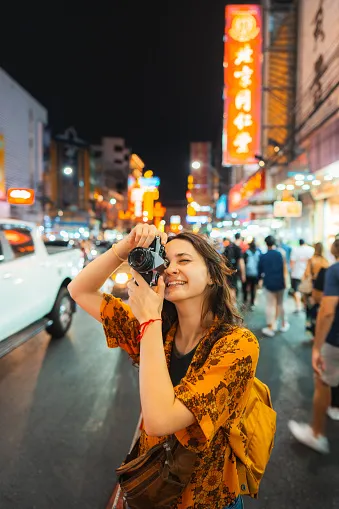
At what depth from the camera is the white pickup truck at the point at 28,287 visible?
510 cm

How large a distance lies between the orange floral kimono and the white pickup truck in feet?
12.2

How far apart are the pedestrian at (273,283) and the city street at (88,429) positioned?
1.08m

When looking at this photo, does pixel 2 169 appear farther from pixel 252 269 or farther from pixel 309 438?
pixel 309 438

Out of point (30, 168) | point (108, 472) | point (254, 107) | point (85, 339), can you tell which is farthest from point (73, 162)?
point (108, 472)

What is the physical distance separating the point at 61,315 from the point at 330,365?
4.99 metres

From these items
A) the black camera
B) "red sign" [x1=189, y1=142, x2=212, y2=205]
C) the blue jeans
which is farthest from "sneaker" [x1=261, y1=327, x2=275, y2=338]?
"red sign" [x1=189, y1=142, x2=212, y2=205]

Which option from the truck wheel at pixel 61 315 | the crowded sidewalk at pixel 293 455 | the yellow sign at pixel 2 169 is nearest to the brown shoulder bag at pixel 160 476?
the crowded sidewalk at pixel 293 455

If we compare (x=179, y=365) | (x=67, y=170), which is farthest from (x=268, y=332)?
(x=67, y=170)

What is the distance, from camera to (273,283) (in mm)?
7516

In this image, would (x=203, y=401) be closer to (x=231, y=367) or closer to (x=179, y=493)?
(x=231, y=367)

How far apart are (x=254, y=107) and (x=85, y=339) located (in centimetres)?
1381

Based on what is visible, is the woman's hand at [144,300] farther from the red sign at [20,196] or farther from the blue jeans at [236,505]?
the red sign at [20,196]

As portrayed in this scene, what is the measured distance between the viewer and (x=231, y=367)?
1.38 m

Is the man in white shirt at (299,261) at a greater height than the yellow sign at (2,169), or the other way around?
the yellow sign at (2,169)
